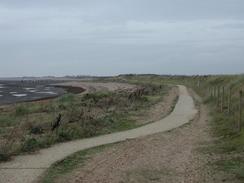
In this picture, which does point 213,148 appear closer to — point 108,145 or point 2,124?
point 108,145

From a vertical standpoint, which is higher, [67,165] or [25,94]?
[67,165]

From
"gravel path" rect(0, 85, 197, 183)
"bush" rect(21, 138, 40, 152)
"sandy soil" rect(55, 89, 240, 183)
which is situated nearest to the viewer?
"sandy soil" rect(55, 89, 240, 183)

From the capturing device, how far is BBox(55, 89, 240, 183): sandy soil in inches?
446

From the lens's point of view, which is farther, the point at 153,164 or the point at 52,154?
the point at 52,154

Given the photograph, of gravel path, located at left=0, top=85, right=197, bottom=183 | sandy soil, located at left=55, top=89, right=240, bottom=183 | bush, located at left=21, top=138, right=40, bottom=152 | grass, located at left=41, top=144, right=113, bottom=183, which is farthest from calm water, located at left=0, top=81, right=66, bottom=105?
grass, located at left=41, top=144, right=113, bottom=183

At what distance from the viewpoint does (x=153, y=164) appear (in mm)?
13016

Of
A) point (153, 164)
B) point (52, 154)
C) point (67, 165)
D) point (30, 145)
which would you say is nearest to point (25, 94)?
point (30, 145)

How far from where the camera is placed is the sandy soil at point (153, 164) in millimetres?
11328

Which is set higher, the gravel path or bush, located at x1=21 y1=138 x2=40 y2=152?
bush, located at x1=21 y1=138 x2=40 y2=152

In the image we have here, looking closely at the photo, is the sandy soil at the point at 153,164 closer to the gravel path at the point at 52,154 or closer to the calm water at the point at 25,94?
the gravel path at the point at 52,154

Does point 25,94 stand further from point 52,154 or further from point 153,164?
point 153,164

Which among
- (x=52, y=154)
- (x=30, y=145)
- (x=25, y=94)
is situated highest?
(x=30, y=145)

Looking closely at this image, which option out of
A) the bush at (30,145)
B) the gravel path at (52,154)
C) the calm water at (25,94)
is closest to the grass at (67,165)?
the gravel path at (52,154)

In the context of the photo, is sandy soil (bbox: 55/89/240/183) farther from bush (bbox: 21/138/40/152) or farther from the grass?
bush (bbox: 21/138/40/152)
